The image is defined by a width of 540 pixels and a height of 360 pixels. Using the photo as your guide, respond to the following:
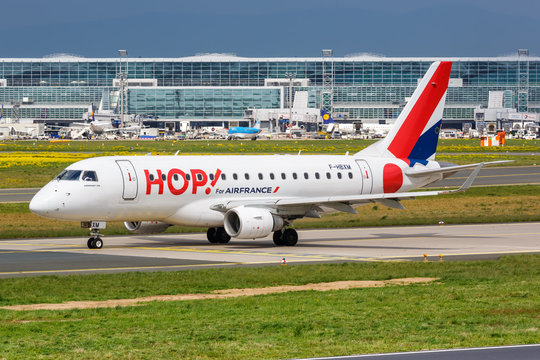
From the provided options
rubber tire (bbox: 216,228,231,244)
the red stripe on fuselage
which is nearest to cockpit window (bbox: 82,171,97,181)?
rubber tire (bbox: 216,228,231,244)

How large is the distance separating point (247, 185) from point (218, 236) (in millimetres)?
2692

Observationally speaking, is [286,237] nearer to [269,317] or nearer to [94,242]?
[94,242]

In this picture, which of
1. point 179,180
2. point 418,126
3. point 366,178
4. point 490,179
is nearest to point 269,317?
point 179,180

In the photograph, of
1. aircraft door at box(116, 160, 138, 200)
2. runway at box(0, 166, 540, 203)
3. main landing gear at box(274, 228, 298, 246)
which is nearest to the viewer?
aircraft door at box(116, 160, 138, 200)

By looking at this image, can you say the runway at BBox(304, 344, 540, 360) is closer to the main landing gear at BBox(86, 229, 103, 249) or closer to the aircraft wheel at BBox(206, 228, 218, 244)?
the main landing gear at BBox(86, 229, 103, 249)

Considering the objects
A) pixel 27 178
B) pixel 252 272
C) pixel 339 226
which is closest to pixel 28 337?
pixel 252 272

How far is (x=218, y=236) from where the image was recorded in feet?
148

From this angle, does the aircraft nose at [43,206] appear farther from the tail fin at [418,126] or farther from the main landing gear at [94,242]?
Result: the tail fin at [418,126]

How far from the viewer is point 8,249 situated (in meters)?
41.5

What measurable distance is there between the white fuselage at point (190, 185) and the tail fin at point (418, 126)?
144 cm

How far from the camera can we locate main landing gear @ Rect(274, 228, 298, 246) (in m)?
44.1

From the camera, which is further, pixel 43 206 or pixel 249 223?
pixel 249 223

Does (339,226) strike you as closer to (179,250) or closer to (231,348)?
(179,250)

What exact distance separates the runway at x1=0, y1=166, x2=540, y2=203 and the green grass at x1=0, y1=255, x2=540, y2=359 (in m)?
35.8
